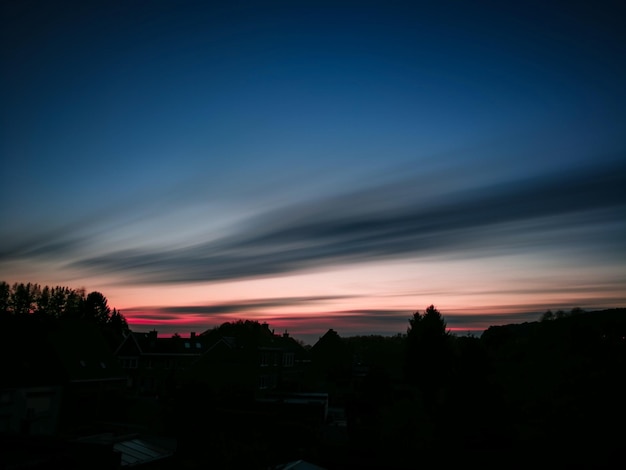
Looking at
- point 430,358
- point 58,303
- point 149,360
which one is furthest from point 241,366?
point 58,303

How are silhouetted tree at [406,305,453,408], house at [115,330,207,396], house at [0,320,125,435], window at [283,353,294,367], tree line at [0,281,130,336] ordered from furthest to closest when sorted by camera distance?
tree line at [0,281,130,336]
house at [115,330,207,396]
window at [283,353,294,367]
silhouetted tree at [406,305,453,408]
house at [0,320,125,435]

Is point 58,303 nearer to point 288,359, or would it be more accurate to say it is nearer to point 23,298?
Result: point 23,298

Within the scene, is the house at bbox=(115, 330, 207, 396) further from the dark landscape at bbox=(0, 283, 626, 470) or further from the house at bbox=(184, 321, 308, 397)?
the house at bbox=(184, 321, 308, 397)

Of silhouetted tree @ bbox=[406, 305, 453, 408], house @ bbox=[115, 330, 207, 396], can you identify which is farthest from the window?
silhouetted tree @ bbox=[406, 305, 453, 408]

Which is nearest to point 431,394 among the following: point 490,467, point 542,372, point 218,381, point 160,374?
point 542,372

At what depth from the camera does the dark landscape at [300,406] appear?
2420 centimetres

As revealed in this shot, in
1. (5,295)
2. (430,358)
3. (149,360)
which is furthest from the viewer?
(5,295)

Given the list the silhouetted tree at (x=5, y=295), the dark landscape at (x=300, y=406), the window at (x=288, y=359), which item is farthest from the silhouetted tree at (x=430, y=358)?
the silhouetted tree at (x=5, y=295)

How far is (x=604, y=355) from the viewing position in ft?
146

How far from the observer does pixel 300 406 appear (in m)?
37.3

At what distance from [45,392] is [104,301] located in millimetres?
93445

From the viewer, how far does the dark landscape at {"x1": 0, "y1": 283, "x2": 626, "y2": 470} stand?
24203mm

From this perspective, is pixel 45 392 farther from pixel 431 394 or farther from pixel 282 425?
pixel 431 394

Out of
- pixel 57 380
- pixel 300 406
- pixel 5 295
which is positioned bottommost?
pixel 300 406
